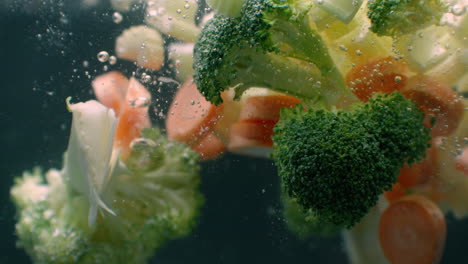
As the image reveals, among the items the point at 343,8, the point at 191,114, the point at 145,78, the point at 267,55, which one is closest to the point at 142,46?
the point at 145,78

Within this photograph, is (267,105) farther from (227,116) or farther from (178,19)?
(178,19)

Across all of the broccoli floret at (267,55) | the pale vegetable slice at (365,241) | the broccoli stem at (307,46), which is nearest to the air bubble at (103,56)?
the broccoli floret at (267,55)

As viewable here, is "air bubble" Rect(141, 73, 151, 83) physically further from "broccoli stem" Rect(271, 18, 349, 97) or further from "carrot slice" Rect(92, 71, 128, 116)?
"broccoli stem" Rect(271, 18, 349, 97)

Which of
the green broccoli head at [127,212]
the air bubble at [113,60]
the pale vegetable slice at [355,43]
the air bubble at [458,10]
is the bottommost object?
the green broccoli head at [127,212]

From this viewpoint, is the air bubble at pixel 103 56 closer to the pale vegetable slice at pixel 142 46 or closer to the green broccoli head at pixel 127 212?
the pale vegetable slice at pixel 142 46

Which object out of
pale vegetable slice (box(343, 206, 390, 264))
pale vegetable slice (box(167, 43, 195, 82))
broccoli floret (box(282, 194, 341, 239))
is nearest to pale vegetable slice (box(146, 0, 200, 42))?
pale vegetable slice (box(167, 43, 195, 82))
